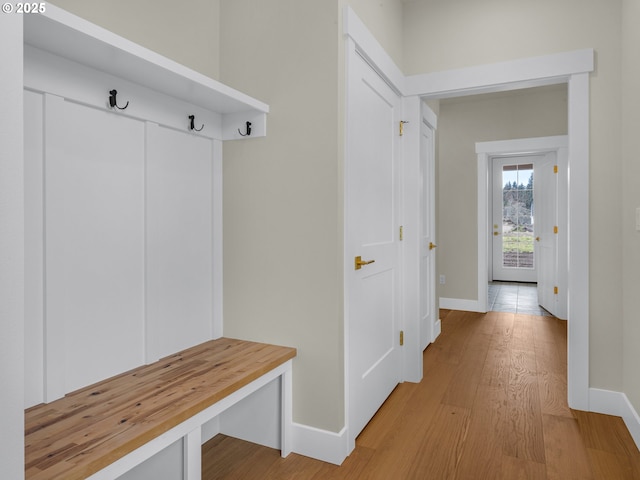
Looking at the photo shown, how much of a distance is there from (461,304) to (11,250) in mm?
5174

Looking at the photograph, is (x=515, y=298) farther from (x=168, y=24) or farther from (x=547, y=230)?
(x=168, y=24)

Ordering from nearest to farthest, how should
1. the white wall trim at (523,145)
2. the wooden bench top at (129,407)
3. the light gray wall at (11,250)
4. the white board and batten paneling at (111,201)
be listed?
the light gray wall at (11,250) → the wooden bench top at (129,407) → the white board and batten paneling at (111,201) → the white wall trim at (523,145)

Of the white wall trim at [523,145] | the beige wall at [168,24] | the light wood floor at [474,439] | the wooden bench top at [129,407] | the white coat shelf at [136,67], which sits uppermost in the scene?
the white wall trim at [523,145]

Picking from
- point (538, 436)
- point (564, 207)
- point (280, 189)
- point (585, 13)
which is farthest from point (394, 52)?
point (564, 207)

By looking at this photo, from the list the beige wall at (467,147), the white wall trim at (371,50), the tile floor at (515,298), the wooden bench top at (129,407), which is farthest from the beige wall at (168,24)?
the tile floor at (515,298)

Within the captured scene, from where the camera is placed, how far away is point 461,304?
17.3 ft

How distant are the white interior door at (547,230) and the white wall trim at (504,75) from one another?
2.79 metres

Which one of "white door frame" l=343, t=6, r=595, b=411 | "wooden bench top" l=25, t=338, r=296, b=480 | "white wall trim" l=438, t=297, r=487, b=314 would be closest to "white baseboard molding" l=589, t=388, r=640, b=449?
"white door frame" l=343, t=6, r=595, b=411

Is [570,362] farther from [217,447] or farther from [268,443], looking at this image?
[217,447]

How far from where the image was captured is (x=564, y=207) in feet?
14.9

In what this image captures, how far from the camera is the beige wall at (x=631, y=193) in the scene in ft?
6.77

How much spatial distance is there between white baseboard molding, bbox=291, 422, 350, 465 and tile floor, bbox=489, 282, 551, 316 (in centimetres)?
397

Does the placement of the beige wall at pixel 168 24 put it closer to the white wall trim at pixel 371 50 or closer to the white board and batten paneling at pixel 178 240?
the white board and batten paneling at pixel 178 240

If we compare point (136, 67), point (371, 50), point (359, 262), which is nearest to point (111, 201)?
point (136, 67)
